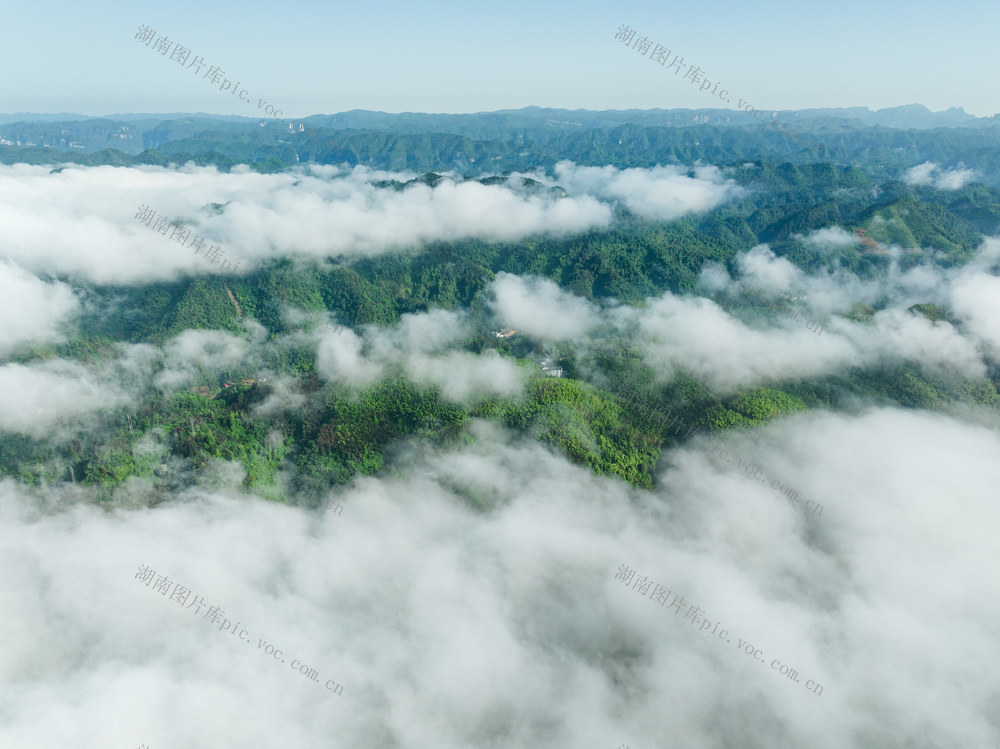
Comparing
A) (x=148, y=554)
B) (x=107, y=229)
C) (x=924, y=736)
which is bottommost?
(x=924, y=736)

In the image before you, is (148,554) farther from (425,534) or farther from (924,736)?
(924,736)

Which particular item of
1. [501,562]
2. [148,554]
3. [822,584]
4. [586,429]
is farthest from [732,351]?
[148,554]

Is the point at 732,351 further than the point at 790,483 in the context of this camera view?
Yes

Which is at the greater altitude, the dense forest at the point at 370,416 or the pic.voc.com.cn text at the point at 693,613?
the dense forest at the point at 370,416

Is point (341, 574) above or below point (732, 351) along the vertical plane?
below

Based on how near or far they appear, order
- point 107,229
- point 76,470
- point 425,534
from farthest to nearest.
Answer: point 107,229
point 76,470
point 425,534

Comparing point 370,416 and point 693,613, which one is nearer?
point 693,613

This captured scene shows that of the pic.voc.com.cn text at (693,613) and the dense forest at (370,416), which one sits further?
the dense forest at (370,416)

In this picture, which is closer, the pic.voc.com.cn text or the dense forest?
the pic.voc.com.cn text

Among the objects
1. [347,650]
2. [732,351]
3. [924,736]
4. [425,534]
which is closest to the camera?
[924,736]

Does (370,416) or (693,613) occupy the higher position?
(370,416)

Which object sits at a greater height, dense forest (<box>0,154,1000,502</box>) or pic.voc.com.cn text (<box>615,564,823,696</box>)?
dense forest (<box>0,154,1000,502</box>)
